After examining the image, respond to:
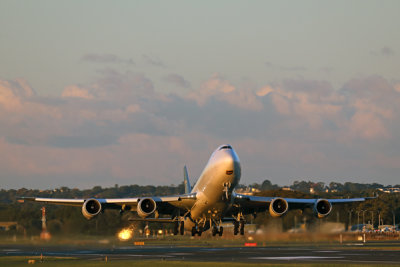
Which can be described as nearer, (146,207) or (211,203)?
(211,203)

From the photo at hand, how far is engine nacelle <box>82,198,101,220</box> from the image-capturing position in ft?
174

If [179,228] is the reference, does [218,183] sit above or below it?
above

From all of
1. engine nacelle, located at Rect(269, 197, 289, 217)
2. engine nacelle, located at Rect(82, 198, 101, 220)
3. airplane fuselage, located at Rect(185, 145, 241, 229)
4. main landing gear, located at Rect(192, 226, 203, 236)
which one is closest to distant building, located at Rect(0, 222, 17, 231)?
engine nacelle, located at Rect(82, 198, 101, 220)

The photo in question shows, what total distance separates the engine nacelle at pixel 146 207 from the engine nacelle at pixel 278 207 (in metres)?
9.39

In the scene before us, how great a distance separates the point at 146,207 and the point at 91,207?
16.1ft

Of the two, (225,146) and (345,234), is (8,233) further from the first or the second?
(345,234)

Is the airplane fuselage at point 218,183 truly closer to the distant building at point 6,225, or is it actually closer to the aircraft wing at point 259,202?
the aircraft wing at point 259,202

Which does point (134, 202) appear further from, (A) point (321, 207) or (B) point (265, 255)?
(A) point (321, 207)

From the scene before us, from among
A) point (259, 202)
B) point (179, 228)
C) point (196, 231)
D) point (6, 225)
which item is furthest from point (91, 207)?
point (6, 225)

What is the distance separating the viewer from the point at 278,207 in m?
52.8

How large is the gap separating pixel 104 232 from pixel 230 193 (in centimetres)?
2364

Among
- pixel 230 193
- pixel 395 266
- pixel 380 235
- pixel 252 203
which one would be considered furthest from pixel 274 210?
pixel 380 235

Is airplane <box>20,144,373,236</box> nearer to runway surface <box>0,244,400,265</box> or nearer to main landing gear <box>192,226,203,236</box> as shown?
main landing gear <box>192,226,203,236</box>

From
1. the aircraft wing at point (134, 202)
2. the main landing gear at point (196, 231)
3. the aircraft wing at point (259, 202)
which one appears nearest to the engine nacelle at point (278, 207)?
the aircraft wing at point (259, 202)
